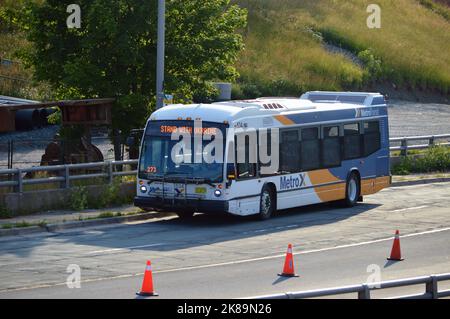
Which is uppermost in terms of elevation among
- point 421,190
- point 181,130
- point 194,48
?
point 194,48

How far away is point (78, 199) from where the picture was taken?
25781mm

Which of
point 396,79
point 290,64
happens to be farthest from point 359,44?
point 290,64

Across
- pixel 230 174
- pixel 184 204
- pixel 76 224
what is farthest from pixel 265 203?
pixel 76 224

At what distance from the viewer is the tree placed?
29891 mm

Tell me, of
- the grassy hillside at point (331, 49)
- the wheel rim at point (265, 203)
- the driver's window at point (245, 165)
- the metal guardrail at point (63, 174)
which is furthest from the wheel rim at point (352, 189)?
the grassy hillside at point (331, 49)

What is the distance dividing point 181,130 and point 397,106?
129 feet

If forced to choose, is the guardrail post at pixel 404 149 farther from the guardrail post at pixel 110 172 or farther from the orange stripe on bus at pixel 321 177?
the guardrail post at pixel 110 172

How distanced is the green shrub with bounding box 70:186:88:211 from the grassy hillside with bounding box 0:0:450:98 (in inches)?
936

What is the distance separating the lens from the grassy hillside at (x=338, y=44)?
61.6 m

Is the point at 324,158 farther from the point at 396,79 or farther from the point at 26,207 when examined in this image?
the point at 396,79

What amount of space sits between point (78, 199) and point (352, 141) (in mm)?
8408

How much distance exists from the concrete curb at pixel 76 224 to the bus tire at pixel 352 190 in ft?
18.4

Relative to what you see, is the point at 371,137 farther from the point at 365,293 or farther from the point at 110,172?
the point at 365,293

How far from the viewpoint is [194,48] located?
30250 mm
